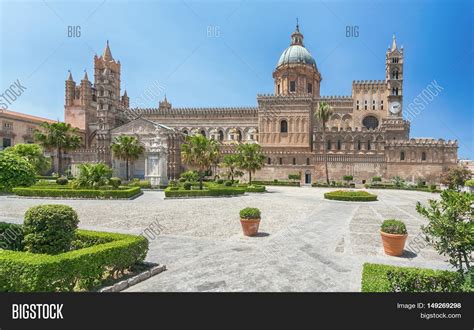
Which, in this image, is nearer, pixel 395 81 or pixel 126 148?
pixel 126 148

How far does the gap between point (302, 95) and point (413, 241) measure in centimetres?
4950

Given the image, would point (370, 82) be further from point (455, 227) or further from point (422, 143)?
point (455, 227)

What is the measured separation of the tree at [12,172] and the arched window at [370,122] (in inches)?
2364

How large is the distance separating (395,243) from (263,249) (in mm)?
4418

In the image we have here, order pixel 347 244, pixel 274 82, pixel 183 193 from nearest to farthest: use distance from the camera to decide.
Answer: pixel 347 244 < pixel 183 193 < pixel 274 82

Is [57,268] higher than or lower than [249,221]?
higher

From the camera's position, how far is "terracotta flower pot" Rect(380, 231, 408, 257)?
890 cm

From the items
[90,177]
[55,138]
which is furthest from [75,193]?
[55,138]

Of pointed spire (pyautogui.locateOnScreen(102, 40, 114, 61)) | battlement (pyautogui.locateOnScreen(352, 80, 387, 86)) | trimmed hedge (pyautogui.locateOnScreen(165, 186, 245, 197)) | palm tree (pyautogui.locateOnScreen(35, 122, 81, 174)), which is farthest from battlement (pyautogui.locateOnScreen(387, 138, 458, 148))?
pointed spire (pyautogui.locateOnScreen(102, 40, 114, 61))

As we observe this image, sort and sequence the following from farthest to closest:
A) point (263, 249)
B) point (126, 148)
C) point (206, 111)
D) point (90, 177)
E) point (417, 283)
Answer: point (206, 111), point (126, 148), point (90, 177), point (263, 249), point (417, 283)

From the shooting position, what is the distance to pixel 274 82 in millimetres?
63500

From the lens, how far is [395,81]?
5528 cm
